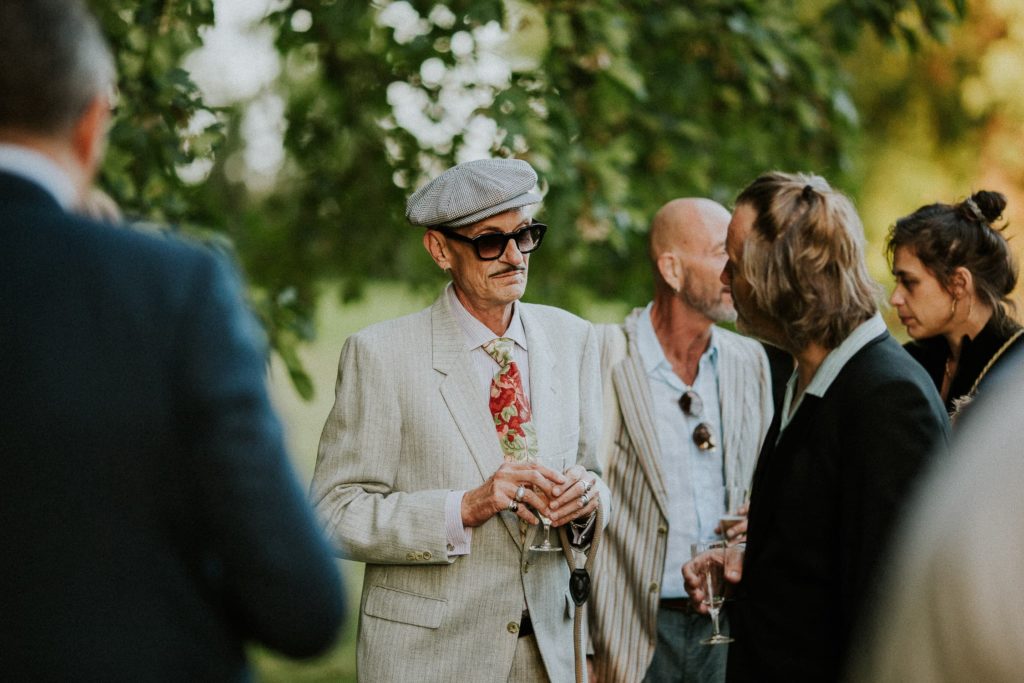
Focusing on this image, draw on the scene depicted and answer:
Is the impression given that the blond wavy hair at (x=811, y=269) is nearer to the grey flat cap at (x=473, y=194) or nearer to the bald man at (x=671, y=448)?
the grey flat cap at (x=473, y=194)

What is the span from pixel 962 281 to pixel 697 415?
3.43 ft

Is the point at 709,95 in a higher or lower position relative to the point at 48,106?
higher

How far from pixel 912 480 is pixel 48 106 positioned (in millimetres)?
1958

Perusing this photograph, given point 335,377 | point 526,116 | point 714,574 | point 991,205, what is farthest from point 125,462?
point 335,377

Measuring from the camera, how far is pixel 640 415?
397cm

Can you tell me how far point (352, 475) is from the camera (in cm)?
320

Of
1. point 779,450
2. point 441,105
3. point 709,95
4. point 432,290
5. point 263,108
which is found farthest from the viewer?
point 263,108

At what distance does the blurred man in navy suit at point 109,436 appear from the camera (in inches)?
60.2

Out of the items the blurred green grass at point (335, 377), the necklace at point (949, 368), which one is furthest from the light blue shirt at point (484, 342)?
the necklace at point (949, 368)

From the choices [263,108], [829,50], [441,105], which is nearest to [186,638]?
[441,105]

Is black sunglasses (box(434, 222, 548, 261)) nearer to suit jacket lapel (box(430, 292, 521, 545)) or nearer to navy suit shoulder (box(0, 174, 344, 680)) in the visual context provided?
suit jacket lapel (box(430, 292, 521, 545))

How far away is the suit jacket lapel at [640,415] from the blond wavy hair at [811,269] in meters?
0.96

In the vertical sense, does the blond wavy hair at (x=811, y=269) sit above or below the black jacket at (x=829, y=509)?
above

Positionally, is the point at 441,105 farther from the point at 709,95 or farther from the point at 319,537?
the point at 319,537
